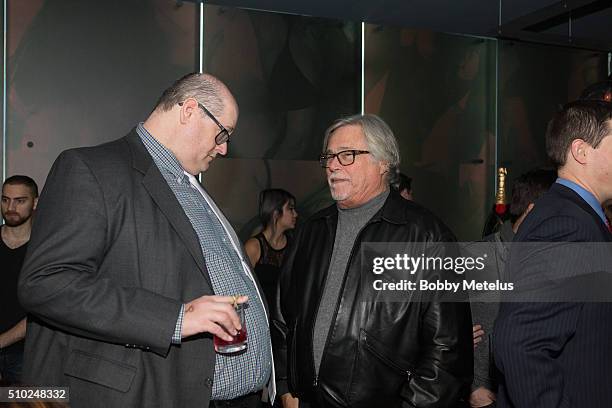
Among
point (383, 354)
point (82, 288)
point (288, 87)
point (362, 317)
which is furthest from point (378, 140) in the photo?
point (288, 87)

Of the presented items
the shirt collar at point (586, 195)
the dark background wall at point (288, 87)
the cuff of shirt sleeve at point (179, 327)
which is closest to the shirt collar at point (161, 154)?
the cuff of shirt sleeve at point (179, 327)

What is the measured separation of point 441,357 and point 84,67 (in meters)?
3.97

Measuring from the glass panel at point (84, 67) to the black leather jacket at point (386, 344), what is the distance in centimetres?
335

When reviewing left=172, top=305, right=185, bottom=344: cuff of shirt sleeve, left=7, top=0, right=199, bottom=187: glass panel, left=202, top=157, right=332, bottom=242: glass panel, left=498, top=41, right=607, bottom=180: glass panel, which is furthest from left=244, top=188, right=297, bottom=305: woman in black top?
left=498, top=41, right=607, bottom=180: glass panel

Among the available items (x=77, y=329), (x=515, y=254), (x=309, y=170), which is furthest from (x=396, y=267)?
(x=309, y=170)

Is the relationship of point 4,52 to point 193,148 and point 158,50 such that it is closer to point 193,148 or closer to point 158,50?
point 158,50

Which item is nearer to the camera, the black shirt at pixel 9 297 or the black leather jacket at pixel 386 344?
the black leather jacket at pixel 386 344

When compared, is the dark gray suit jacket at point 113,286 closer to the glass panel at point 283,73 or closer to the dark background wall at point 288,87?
the dark background wall at point 288,87

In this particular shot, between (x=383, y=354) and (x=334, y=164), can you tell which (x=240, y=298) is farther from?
(x=334, y=164)

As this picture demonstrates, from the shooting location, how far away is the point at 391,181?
2.41 m

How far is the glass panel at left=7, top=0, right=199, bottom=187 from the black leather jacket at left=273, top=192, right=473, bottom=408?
3353 mm

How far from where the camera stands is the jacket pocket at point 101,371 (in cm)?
154

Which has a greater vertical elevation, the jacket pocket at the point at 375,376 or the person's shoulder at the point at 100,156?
the person's shoulder at the point at 100,156

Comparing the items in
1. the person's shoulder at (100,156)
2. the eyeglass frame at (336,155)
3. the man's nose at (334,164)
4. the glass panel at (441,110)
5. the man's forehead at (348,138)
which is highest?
the glass panel at (441,110)
